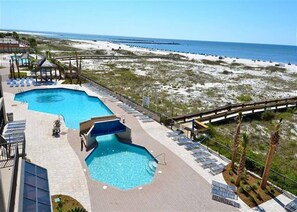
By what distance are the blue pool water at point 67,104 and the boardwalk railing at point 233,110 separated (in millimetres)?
8244

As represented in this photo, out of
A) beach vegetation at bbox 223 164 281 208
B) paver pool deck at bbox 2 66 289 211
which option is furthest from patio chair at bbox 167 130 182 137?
beach vegetation at bbox 223 164 281 208

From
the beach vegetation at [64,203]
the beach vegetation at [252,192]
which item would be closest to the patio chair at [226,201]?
the beach vegetation at [252,192]

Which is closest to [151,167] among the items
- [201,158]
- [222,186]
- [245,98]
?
[201,158]

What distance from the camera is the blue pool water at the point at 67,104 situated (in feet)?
82.4

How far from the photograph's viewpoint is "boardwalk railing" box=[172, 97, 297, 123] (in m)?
24.3

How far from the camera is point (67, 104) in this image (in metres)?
28.5

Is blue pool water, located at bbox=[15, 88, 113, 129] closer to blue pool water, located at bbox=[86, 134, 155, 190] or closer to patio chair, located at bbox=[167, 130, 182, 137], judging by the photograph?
blue pool water, located at bbox=[86, 134, 155, 190]

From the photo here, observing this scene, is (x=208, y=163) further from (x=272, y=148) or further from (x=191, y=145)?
(x=272, y=148)

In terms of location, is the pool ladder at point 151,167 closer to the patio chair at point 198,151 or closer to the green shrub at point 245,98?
the patio chair at point 198,151

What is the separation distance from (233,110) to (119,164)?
1567 centimetres

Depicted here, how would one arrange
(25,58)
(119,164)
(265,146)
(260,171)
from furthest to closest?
1. (25,58)
2. (265,146)
3. (119,164)
4. (260,171)

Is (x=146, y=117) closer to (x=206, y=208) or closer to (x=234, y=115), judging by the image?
(x=234, y=115)

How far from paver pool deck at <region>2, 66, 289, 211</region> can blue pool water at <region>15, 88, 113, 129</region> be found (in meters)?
4.28

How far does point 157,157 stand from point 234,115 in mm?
13114
